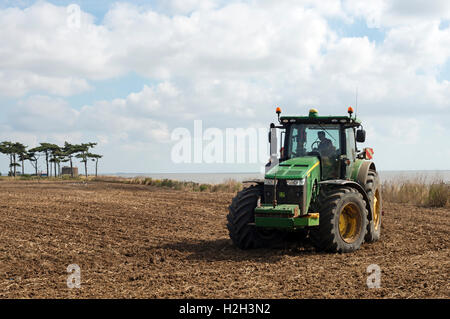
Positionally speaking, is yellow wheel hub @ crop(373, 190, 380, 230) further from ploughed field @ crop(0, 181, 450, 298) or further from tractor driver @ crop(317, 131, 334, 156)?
tractor driver @ crop(317, 131, 334, 156)

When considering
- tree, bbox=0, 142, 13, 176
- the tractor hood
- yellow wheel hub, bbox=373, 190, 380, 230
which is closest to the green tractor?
the tractor hood

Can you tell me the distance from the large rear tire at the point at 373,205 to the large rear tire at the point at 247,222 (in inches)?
84.1

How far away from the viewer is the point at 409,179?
68.6 ft

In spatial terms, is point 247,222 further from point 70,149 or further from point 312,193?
point 70,149

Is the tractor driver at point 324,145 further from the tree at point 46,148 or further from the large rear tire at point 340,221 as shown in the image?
the tree at point 46,148

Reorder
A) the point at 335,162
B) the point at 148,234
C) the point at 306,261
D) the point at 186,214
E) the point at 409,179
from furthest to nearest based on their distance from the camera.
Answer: the point at 409,179 < the point at 186,214 < the point at 148,234 < the point at 335,162 < the point at 306,261

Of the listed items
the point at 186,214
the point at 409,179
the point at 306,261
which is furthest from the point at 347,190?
the point at 409,179

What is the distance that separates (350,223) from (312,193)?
0.94m

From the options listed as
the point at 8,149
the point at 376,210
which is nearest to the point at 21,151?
the point at 8,149

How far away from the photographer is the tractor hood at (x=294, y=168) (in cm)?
852

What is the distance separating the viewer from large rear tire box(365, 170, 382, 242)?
384 inches

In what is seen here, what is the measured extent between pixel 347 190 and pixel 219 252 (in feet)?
8.37

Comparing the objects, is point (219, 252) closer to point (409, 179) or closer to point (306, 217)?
point (306, 217)
